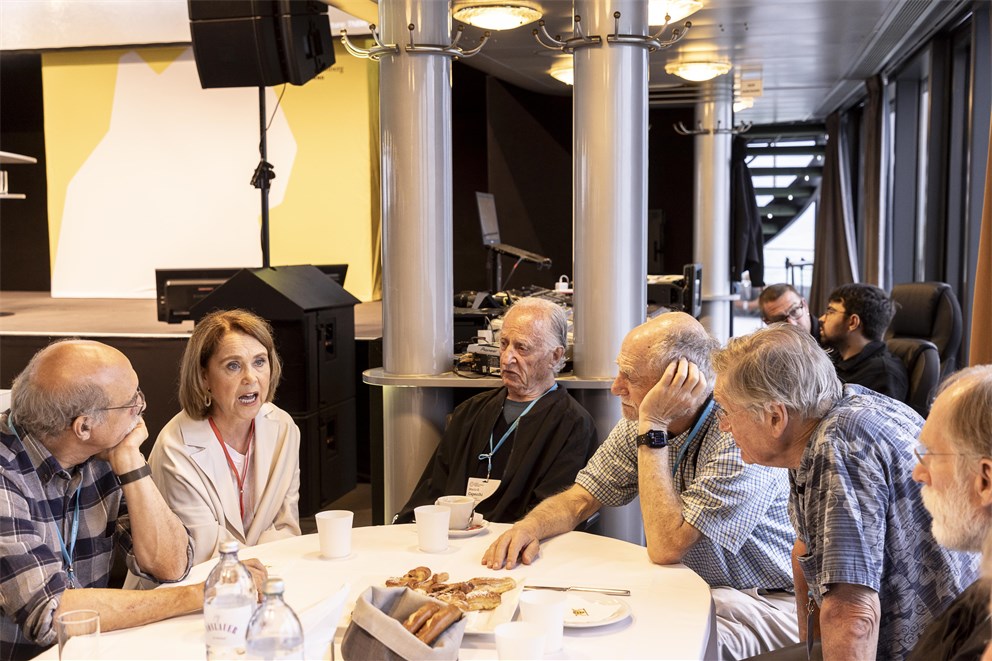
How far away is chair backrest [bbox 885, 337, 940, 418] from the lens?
4523 mm

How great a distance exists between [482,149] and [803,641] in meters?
10.0

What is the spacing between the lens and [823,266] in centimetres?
1143

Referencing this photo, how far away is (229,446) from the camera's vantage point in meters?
2.70

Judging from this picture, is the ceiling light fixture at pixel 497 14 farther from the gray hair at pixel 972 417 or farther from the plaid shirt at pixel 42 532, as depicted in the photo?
the gray hair at pixel 972 417

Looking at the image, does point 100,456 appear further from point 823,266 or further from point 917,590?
point 823,266

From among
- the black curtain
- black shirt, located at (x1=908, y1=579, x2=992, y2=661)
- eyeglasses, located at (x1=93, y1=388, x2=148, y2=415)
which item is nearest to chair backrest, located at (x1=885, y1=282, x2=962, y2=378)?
black shirt, located at (x1=908, y1=579, x2=992, y2=661)

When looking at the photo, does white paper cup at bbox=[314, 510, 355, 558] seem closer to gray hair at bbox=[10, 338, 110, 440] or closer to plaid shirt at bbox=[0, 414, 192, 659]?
plaid shirt at bbox=[0, 414, 192, 659]

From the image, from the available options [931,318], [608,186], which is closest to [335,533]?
[608,186]

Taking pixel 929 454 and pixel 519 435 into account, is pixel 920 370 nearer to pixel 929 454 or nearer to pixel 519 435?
pixel 519 435

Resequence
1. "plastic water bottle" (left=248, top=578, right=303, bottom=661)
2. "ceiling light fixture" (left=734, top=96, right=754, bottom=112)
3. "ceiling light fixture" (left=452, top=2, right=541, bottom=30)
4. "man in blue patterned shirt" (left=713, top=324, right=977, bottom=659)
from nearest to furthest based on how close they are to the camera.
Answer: "plastic water bottle" (left=248, top=578, right=303, bottom=661) < "man in blue patterned shirt" (left=713, top=324, right=977, bottom=659) < "ceiling light fixture" (left=452, top=2, right=541, bottom=30) < "ceiling light fixture" (left=734, top=96, right=754, bottom=112)

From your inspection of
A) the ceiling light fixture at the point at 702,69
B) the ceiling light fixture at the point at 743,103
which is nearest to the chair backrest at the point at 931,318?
the ceiling light fixture at the point at 702,69

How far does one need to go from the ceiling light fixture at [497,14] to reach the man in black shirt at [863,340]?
93.1 inches

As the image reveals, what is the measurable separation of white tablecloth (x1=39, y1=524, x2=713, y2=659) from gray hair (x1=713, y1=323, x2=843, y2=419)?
16.5 inches

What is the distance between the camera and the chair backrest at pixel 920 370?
4523 mm
